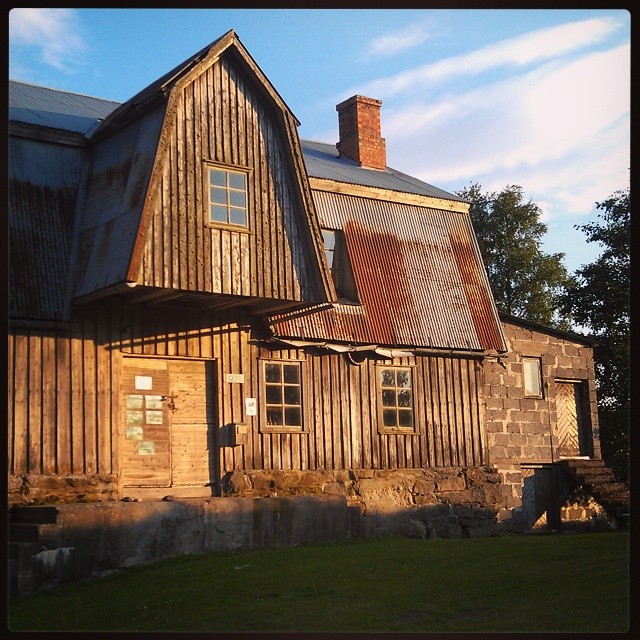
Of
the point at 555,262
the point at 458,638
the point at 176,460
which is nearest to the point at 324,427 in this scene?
the point at 176,460

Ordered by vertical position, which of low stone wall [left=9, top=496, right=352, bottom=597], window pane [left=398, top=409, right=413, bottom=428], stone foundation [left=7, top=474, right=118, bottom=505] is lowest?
low stone wall [left=9, top=496, right=352, bottom=597]

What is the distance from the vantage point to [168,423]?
61.9ft

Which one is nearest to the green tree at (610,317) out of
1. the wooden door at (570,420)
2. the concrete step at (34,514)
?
the wooden door at (570,420)

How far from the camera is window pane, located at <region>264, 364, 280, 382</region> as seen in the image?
20.3 meters

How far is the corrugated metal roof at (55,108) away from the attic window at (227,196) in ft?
9.51

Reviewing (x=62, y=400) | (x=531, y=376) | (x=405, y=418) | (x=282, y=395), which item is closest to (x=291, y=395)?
(x=282, y=395)

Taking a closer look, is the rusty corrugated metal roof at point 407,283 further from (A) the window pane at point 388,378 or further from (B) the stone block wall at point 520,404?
(B) the stone block wall at point 520,404

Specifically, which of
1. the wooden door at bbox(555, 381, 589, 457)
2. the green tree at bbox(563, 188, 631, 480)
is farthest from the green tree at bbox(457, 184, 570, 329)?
the wooden door at bbox(555, 381, 589, 457)

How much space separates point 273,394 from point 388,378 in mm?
2999

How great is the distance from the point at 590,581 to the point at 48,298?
9.91m

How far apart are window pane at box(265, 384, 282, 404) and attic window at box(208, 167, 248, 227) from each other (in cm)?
356

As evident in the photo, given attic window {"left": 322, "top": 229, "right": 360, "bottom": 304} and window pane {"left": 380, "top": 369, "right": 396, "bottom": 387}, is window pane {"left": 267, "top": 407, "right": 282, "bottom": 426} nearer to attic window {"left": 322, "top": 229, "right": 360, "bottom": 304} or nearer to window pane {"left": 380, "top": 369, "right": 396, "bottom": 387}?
window pane {"left": 380, "top": 369, "right": 396, "bottom": 387}

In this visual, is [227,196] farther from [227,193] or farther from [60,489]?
[60,489]

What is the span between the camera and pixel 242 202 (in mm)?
18656
